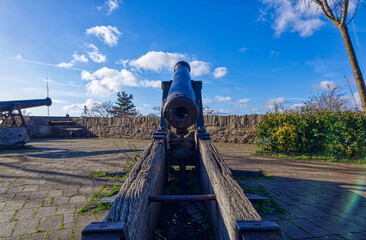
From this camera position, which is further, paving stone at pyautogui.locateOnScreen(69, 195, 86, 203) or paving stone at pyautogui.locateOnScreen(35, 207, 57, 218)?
paving stone at pyautogui.locateOnScreen(69, 195, 86, 203)

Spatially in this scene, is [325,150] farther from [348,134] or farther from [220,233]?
[220,233]

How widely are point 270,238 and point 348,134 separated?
696 centimetres

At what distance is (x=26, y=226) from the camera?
2018 millimetres

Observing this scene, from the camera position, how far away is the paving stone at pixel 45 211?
2270mm

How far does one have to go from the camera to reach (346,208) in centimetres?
251

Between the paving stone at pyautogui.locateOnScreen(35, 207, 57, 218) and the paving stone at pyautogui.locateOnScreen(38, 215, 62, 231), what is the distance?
10 centimetres

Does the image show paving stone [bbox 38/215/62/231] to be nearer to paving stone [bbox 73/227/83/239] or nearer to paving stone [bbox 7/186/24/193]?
paving stone [bbox 73/227/83/239]

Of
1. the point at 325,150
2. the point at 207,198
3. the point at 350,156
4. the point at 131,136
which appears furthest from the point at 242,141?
the point at 207,198

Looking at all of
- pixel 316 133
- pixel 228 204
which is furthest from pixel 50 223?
pixel 316 133

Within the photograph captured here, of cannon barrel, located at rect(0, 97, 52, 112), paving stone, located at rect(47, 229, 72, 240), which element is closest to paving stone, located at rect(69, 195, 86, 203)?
paving stone, located at rect(47, 229, 72, 240)

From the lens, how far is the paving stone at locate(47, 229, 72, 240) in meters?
1.81

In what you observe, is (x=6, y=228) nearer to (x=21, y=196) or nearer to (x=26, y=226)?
(x=26, y=226)

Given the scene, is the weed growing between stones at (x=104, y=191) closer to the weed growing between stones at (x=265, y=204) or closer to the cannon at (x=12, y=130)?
the weed growing between stones at (x=265, y=204)

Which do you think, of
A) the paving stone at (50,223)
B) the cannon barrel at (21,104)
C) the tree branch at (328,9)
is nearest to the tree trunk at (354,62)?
the tree branch at (328,9)
